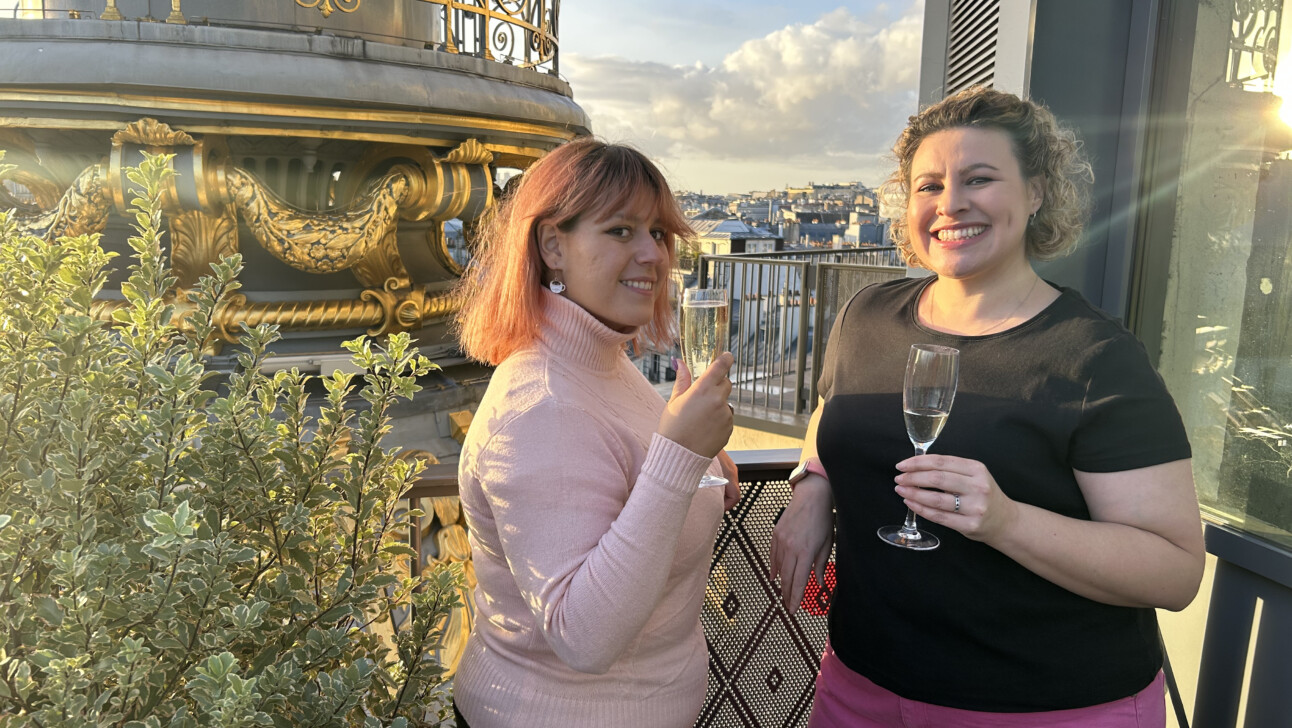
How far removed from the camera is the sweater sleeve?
0.96 m

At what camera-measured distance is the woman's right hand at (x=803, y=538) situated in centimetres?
147

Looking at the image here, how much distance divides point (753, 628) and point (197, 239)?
2.86m

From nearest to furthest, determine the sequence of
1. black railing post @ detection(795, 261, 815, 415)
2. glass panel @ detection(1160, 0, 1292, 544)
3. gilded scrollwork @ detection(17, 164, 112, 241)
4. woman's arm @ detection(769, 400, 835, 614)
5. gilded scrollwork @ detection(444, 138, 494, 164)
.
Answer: woman's arm @ detection(769, 400, 835, 614) < glass panel @ detection(1160, 0, 1292, 544) < gilded scrollwork @ detection(17, 164, 112, 241) < gilded scrollwork @ detection(444, 138, 494, 164) < black railing post @ detection(795, 261, 815, 415)

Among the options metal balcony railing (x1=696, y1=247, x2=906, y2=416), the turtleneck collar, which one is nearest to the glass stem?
the turtleneck collar

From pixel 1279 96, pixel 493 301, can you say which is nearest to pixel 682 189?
pixel 493 301

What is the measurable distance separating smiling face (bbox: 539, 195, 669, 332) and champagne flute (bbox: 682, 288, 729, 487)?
7 cm

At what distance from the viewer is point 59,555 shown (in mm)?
732

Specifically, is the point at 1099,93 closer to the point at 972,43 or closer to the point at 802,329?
the point at 972,43

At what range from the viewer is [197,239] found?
3.48m

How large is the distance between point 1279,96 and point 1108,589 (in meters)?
1.14

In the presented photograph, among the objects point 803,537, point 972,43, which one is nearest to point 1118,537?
point 803,537

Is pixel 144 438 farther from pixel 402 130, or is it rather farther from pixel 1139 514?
pixel 402 130

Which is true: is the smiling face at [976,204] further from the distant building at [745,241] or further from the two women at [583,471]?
the distant building at [745,241]

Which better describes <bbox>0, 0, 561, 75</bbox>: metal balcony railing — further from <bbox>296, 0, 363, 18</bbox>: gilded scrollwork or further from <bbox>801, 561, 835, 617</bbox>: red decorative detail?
<bbox>801, 561, 835, 617</bbox>: red decorative detail
